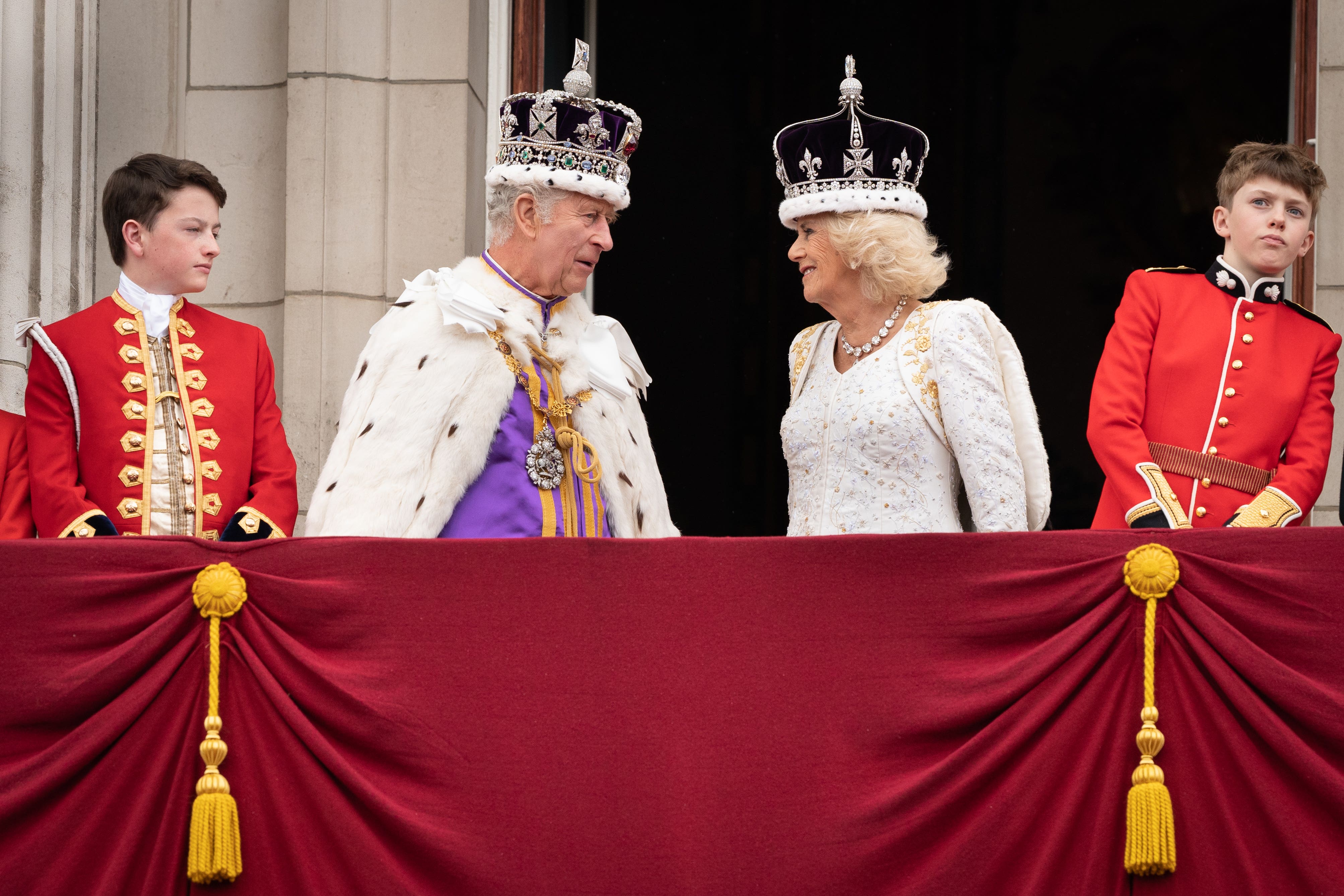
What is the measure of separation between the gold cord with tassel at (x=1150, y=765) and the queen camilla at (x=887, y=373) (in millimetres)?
659

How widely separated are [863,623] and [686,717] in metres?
0.36

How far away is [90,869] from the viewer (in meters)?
2.68

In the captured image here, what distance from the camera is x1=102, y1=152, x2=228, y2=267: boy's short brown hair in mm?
3645

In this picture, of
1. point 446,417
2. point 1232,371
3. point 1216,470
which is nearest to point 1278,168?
point 1232,371

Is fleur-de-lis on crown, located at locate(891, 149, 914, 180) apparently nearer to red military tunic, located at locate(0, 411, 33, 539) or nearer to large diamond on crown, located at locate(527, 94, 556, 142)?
large diamond on crown, located at locate(527, 94, 556, 142)

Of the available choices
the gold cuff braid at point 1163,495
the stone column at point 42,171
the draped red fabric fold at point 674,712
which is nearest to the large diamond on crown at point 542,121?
the draped red fabric fold at point 674,712

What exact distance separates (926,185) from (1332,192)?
7.62 ft

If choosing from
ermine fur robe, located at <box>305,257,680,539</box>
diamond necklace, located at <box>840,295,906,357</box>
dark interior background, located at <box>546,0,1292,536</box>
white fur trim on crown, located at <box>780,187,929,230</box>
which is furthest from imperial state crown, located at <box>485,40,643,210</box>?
dark interior background, located at <box>546,0,1292,536</box>

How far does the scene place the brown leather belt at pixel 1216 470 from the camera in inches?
140

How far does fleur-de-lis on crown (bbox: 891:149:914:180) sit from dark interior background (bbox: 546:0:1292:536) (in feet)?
10.0

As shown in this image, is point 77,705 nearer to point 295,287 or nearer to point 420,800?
point 420,800

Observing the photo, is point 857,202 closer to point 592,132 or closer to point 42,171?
point 592,132

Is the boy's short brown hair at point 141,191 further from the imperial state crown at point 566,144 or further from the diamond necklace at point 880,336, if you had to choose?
the diamond necklace at point 880,336

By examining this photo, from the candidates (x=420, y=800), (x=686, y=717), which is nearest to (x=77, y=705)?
(x=420, y=800)
